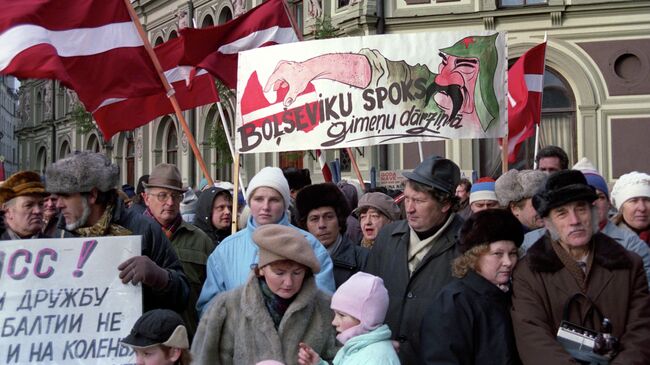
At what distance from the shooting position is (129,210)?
461cm

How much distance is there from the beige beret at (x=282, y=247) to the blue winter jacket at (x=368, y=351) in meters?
0.43

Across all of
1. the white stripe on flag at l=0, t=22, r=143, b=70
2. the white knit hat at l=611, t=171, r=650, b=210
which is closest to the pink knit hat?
the white knit hat at l=611, t=171, r=650, b=210

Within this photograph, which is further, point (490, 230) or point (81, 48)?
point (81, 48)

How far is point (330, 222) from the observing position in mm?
5363

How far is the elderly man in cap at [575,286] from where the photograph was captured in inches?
146

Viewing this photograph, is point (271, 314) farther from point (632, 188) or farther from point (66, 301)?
point (632, 188)

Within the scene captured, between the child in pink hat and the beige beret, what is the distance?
0.77 ft

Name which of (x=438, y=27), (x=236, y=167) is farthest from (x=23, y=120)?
(x=236, y=167)

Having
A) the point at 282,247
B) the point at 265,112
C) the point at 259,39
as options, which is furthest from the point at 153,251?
the point at 259,39

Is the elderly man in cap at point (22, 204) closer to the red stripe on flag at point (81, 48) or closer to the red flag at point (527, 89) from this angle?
the red stripe on flag at point (81, 48)

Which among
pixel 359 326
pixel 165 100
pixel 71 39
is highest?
pixel 71 39

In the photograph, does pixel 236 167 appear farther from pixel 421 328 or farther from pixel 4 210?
pixel 421 328

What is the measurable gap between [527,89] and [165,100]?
4.23 m

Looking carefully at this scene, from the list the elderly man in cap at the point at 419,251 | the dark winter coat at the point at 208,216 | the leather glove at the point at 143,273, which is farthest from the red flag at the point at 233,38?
the leather glove at the point at 143,273
